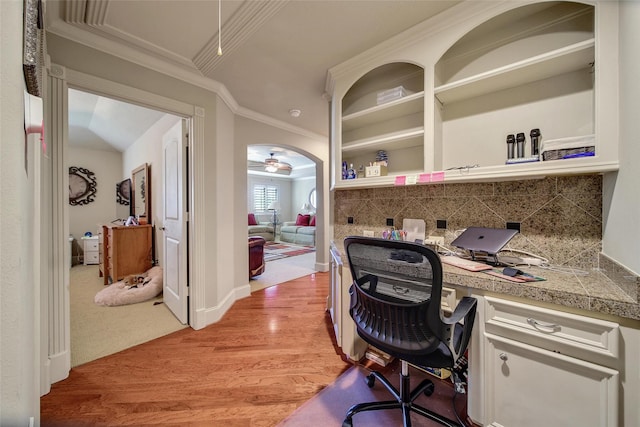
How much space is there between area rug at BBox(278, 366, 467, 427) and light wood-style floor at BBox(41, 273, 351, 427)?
0.07 meters

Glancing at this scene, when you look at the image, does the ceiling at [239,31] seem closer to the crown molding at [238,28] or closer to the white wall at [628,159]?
the crown molding at [238,28]

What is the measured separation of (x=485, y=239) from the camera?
1415mm

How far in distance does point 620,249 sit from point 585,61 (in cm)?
103

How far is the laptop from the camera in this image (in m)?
1.32

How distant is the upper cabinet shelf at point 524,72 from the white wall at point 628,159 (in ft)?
0.54

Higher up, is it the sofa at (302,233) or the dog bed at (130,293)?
the sofa at (302,233)

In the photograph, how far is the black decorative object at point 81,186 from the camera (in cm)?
492

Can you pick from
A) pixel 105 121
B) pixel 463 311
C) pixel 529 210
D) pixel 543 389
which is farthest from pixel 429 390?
pixel 105 121

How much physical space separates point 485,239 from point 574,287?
45 centimetres

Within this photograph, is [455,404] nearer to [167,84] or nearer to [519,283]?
[519,283]

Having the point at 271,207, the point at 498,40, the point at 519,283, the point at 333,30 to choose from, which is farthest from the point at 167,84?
the point at 271,207

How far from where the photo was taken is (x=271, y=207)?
877cm

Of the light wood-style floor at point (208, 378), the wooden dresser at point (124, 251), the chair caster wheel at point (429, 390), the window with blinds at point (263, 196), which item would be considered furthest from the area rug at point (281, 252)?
the chair caster wheel at point (429, 390)

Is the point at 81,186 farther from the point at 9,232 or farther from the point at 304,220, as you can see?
the point at 9,232
